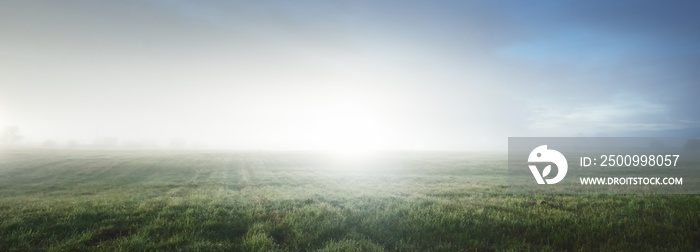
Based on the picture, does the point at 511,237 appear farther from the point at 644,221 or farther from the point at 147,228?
the point at 147,228

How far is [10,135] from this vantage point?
14300cm

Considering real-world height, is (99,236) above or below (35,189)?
above

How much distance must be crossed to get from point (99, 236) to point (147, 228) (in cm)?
116

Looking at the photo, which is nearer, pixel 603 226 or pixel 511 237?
pixel 511 237

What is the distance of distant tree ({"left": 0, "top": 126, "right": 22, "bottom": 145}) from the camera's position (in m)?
141

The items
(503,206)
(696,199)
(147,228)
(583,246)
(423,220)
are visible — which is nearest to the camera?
(583,246)

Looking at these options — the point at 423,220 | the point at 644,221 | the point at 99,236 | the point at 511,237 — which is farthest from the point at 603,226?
the point at 99,236

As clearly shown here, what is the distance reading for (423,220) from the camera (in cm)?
994

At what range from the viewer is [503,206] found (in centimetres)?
1245

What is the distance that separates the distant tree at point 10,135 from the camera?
140975 millimetres

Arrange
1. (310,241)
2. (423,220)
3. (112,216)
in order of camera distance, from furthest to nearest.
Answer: (112,216), (423,220), (310,241)

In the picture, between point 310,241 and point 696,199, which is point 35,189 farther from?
point 696,199

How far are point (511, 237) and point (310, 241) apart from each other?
5400 millimetres

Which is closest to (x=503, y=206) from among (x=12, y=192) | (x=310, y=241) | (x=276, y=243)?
(x=310, y=241)
